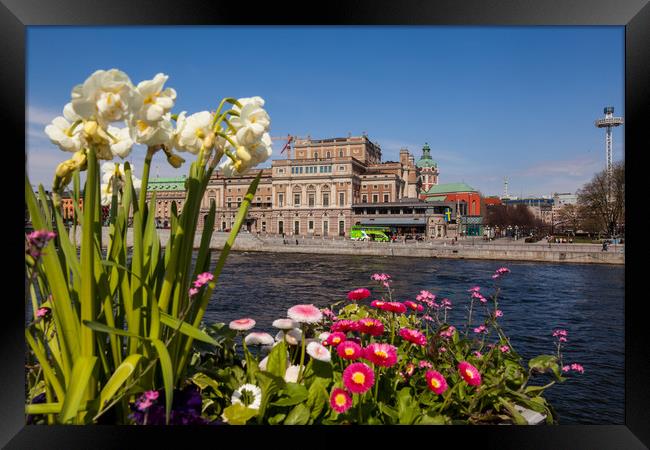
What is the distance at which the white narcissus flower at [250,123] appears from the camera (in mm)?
1070

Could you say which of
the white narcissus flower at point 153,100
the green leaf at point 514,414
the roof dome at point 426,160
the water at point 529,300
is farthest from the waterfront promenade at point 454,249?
the roof dome at point 426,160

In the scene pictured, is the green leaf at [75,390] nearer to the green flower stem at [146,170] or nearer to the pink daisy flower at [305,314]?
the green flower stem at [146,170]

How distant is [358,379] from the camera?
117 cm

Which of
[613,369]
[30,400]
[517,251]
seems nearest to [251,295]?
[613,369]

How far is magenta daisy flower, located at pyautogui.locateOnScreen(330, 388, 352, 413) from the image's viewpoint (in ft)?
3.79

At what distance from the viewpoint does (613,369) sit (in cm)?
505

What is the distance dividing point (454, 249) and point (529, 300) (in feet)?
36.7

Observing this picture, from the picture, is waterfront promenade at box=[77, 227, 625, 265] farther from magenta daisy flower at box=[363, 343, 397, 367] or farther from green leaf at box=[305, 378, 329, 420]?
magenta daisy flower at box=[363, 343, 397, 367]

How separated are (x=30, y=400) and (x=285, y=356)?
2.85 feet

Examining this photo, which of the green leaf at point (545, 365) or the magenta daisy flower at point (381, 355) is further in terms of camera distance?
the green leaf at point (545, 365)
